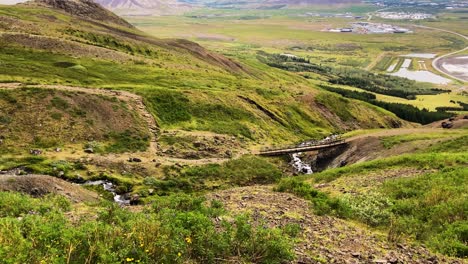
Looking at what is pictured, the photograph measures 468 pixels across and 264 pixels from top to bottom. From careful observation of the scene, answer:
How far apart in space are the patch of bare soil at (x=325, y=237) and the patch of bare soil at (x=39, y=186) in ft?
49.9

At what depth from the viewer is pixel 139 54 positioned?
116812 mm

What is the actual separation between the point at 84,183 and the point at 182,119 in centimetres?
3107

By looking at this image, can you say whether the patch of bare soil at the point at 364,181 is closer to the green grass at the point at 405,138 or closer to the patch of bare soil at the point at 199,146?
the green grass at the point at 405,138

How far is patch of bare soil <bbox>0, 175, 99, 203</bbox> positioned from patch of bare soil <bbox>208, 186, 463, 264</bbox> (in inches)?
598

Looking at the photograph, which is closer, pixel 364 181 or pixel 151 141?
pixel 364 181

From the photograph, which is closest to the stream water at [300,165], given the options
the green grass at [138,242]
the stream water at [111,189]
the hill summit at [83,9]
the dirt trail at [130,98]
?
the dirt trail at [130,98]

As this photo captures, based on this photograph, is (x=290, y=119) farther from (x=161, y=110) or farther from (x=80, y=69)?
A: (x=80, y=69)

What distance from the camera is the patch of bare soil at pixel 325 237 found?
17234 millimetres

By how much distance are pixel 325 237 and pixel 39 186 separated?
85.1ft

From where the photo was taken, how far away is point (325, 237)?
19781mm

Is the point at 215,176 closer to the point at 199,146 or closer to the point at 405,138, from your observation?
the point at 199,146

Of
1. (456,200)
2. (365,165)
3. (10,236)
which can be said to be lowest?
(365,165)

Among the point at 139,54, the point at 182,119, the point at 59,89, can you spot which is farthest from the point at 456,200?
the point at 139,54

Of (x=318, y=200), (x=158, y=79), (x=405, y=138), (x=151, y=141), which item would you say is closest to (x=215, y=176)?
(x=151, y=141)
